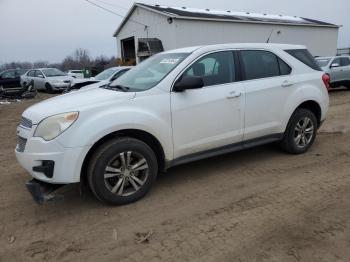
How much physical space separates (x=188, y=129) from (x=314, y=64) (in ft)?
8.97

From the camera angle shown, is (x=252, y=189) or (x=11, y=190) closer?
(x=252, y=189)

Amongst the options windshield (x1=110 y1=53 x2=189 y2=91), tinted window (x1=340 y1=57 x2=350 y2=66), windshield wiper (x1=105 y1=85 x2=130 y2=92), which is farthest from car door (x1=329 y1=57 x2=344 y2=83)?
windshield wiper (x1=105 y1=85 x2=130 y2=92)

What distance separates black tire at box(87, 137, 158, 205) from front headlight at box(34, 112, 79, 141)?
440mm

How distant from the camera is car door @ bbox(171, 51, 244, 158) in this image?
4.49m

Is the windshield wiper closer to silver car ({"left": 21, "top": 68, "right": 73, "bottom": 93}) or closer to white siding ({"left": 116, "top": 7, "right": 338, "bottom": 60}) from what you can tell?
silver car ({"left": 21, "top": 68, "right": 73, "bottom": 93})

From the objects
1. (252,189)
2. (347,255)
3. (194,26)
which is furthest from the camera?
(194,26)

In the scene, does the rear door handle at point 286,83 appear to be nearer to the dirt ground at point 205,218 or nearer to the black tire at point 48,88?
the dirt ground at point 205,218

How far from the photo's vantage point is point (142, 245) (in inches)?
132

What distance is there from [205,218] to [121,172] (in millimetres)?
1082

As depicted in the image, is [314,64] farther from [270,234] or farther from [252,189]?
[270,234]

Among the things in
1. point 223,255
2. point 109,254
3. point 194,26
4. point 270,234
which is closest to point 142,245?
point 109,254

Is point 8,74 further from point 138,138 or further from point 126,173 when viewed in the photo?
point 126,173

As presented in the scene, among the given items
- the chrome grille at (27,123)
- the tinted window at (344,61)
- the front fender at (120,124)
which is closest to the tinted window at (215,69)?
the front fender at (120,124)

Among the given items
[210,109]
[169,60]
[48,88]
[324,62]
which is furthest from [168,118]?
[48,88]
